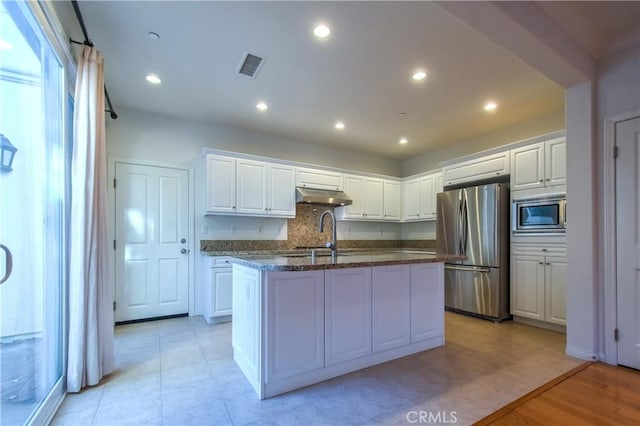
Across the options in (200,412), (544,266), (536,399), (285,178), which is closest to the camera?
(200,412)

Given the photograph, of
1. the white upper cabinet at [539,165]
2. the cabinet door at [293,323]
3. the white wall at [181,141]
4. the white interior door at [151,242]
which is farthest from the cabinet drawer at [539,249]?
the white interior door at [151,242]

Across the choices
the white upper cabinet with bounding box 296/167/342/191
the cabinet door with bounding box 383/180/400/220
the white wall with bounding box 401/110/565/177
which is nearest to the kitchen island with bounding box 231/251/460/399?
the white upper cabinet with bounding box 296/167/342/191

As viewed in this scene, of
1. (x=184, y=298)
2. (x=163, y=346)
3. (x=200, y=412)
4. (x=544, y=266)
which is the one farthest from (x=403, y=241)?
(x=200, y=412)

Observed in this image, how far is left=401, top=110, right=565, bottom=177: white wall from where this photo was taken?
412 centimetres

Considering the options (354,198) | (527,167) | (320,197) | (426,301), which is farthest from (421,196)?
(426,301)

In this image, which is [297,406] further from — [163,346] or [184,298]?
[184,298]

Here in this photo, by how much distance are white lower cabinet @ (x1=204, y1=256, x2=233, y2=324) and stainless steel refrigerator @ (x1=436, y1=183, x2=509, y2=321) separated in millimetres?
3087

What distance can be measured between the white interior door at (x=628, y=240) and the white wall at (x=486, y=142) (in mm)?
1629

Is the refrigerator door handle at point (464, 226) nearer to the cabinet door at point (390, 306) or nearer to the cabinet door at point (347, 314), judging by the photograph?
the cabinet door at point (390, 306)

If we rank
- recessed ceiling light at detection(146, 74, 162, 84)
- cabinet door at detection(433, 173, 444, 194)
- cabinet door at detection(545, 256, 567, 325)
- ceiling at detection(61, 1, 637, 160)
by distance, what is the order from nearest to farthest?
ceiling at detection(61, 1, 637, 160), recessed ceiling light at detection(146, 74, 162, 84), cabinet door at detection(545, 256, 567, 325), cabinet door at detection(433, 173, 444, 194)

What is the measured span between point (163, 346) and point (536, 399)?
127 inches

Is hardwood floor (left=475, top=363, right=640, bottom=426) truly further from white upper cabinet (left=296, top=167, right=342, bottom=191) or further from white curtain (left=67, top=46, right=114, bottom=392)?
white upper cabinet (left=296, top=167, right=342, bottom=191)

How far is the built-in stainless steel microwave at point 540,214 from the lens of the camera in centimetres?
353

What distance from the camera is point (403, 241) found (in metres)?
6.37
